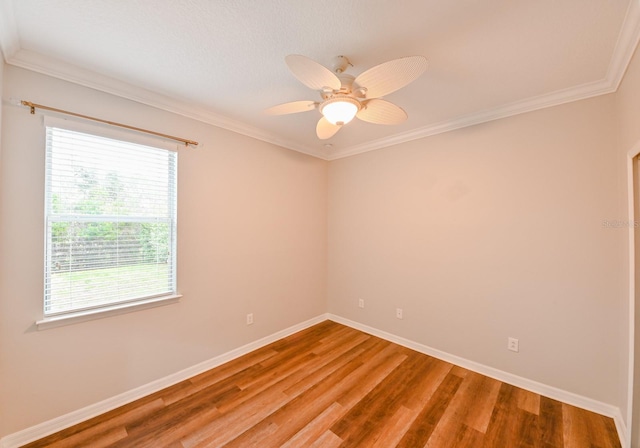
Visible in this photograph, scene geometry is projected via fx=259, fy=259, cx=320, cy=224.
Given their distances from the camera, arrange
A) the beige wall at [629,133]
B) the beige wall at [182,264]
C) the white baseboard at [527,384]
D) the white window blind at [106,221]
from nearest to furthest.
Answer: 1. the beige wall at [629,133]
2. the beige wall at [182,264]
3. the white window blind at [106,221]
4. the white baseboard at [527,384]

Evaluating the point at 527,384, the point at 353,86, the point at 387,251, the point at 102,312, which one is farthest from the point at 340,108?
the point at 527,384

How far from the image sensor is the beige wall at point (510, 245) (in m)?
2.01

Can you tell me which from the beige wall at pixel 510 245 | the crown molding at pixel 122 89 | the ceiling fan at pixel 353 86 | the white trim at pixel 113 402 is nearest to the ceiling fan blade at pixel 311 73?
the ceiling fan at pixel 353 86

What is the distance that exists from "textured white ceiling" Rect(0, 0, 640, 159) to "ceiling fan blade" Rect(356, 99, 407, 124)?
294 millimetres

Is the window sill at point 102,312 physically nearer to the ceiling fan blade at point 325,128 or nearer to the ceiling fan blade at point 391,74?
the ceiling fan blade at point 325,128

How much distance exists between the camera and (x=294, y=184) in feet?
11.4

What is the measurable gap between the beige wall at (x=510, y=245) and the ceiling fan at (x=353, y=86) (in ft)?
4.25

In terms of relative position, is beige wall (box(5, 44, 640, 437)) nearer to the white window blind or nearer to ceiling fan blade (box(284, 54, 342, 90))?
the white window blind

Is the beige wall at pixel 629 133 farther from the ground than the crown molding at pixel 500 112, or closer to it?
closer to it

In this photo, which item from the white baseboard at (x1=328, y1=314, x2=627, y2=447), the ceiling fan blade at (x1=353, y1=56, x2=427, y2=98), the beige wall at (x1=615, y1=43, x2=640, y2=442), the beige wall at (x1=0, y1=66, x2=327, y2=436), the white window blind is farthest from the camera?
the white baseboard at (x1=328, y1=314, x2=627, y2=447)

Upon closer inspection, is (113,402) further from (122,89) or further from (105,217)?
(122,89)

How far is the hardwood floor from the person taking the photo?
174 centimetres

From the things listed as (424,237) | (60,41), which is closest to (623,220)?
(424,237)

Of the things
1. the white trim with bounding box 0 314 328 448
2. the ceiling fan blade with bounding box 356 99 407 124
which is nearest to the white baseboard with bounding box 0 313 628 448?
the white trim with bounding box 0 314 328 448
